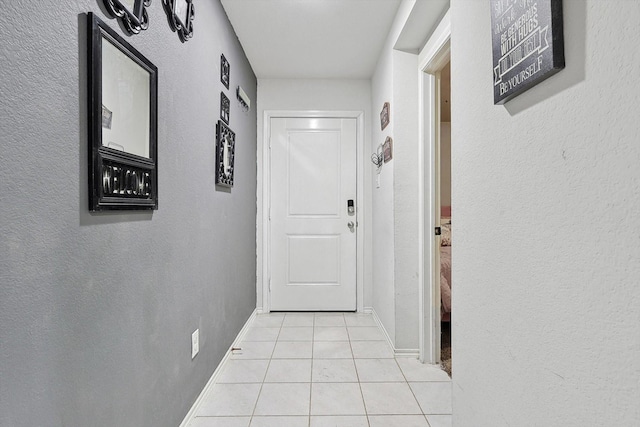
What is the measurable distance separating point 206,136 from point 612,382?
194cm

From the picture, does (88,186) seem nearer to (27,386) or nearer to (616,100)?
(27,386)

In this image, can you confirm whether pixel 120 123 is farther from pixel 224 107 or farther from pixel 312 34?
pixel 312 34

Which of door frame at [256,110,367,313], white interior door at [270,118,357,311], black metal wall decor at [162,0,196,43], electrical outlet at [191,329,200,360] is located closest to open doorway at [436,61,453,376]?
door frame at [256,110,367,313]

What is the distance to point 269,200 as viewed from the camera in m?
3.61

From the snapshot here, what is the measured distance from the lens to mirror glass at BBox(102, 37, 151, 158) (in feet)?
3.48

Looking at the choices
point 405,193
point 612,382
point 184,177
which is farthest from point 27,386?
point 405,193

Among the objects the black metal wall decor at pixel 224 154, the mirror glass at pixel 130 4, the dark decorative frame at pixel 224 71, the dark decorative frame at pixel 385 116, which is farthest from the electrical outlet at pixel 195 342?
the dark decorative frame at pixel 385 116

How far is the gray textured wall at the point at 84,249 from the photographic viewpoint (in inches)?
29.6

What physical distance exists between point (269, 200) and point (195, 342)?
76.9 inches

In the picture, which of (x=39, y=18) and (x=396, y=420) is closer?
(x=39, y=18)

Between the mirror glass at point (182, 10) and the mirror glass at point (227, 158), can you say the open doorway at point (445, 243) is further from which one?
the mirror glass at point (182, 10)

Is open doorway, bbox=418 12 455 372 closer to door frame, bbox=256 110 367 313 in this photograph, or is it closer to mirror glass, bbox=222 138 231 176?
door frame, bbox=256 110 367 313

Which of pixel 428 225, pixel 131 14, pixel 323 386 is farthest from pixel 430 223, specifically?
pixel 131 14

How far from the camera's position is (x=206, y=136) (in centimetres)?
202
